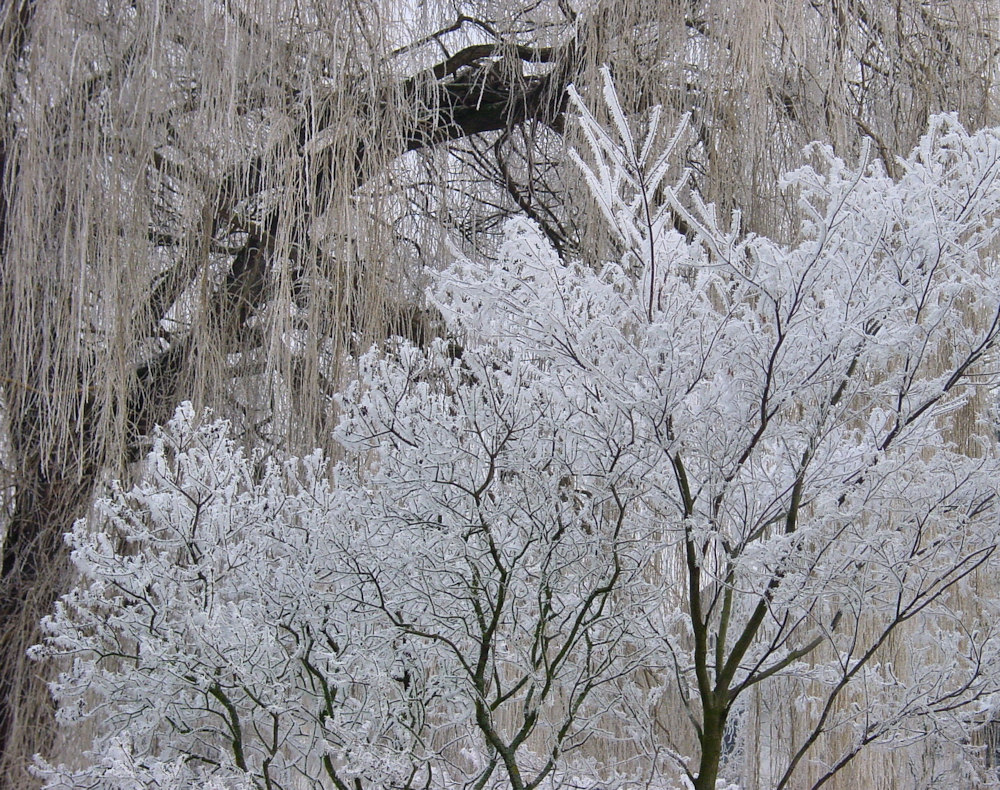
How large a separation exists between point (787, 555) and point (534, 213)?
198cm

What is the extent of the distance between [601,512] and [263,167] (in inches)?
49.1

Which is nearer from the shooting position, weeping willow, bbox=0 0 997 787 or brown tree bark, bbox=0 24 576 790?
weeping willow, bbox=0 0 997 787

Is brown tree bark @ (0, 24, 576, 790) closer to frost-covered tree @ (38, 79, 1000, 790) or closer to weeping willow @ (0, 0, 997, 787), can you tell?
weeping willow @ (0, 0, 997, 787)

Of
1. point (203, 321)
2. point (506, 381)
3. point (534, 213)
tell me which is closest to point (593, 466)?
point (506, 381)

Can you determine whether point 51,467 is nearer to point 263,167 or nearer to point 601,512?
point 263,167

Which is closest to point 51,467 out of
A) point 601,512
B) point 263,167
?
point 263,167

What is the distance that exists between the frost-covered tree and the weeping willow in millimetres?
643

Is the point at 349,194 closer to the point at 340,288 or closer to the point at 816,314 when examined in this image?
the point at 340,288

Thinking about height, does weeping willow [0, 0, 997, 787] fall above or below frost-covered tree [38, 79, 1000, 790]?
above

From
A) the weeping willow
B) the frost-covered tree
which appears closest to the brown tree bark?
the weeping willow

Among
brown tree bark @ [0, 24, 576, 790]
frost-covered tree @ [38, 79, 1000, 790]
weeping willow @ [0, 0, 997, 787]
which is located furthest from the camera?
brown tree bark @ [0, 24, 576, 790]

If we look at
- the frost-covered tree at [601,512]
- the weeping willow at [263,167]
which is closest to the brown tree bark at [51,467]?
the weeping willow at [263,167]

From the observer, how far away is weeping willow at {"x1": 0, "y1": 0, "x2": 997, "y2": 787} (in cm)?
234

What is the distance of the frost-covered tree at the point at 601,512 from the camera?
136 centimetres
